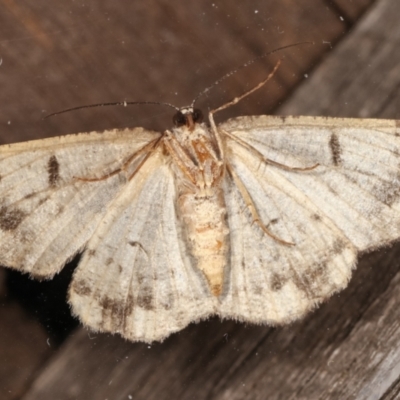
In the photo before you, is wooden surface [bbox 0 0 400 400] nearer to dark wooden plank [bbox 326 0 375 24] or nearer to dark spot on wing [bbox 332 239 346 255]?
dark wooden plank [bbox 326 0 375 24]

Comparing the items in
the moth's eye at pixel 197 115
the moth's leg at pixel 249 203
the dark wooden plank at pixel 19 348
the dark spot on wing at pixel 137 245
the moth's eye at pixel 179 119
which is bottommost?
the dark wooden plank at pixel 19 348

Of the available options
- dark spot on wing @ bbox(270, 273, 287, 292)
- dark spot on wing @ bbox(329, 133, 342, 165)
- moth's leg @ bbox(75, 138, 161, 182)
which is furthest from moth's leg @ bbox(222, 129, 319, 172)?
dark spot on wing @ bbox(270, 273, 287, 292)

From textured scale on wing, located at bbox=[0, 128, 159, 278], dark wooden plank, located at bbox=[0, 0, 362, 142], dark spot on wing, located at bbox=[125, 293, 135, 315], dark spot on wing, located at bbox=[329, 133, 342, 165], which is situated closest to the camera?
textured scale on wing, located at bbox=[0, 128, 159, 278]

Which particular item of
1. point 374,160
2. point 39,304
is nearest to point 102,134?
point 39,304

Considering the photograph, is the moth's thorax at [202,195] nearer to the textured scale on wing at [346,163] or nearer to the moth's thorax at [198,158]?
the moth's thorax at [198,158]

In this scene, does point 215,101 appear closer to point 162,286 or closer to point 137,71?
point 137,71

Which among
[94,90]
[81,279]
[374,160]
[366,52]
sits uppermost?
[366,52]

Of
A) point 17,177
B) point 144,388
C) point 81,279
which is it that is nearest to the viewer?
point 17,177

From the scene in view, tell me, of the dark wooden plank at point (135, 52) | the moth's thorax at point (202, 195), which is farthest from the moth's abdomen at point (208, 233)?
the dark wooden plank at point (135, 52)
